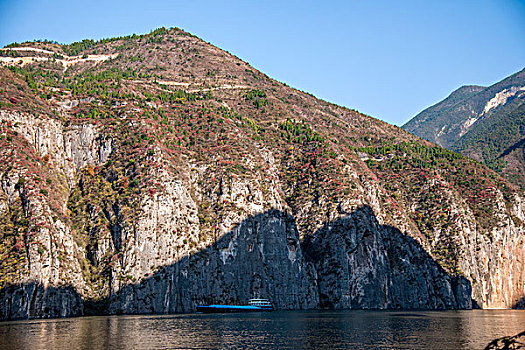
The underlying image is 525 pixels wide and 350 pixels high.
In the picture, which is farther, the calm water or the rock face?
the calm water

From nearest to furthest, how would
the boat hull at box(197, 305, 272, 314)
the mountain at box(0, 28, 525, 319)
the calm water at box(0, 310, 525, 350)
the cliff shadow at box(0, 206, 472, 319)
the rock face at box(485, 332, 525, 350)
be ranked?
1. the rock face at box(485, 332, 525, 350)
2. the calm water at box(0, 310, 525, 350)
3. the mountain at box(0, 28, 525, 319)
4. the boat hull at box(197, 305, 272, 314)
5. the cliff shadow at box(0, 206, 472, 319)

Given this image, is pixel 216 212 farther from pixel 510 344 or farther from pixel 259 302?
pixel 510 344

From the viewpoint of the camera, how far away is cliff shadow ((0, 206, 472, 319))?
4833 inches

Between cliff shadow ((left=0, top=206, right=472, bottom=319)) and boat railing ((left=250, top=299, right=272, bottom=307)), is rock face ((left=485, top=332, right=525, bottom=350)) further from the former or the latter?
boat railing ((left=250, top=299, right=272, bottom=307))

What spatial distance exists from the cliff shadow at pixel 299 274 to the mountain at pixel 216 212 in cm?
35

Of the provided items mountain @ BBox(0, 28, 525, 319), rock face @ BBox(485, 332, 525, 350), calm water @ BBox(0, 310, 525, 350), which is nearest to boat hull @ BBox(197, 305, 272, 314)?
mountain @ BBox(0, 28, 525, 319)

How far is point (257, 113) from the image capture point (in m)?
192

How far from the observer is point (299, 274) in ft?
462

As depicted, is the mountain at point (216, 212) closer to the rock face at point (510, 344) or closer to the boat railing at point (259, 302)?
the boat railing at point (259, 302)

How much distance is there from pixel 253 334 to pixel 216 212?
65.4 meters

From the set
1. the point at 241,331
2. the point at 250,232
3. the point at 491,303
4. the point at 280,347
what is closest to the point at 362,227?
the point at 250,232

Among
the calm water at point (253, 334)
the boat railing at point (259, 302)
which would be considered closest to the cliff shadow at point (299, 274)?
the boat railing at point (259, 302)

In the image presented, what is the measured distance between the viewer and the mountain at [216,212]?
118 metres

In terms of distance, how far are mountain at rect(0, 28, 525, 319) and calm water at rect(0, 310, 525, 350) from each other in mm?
25208
